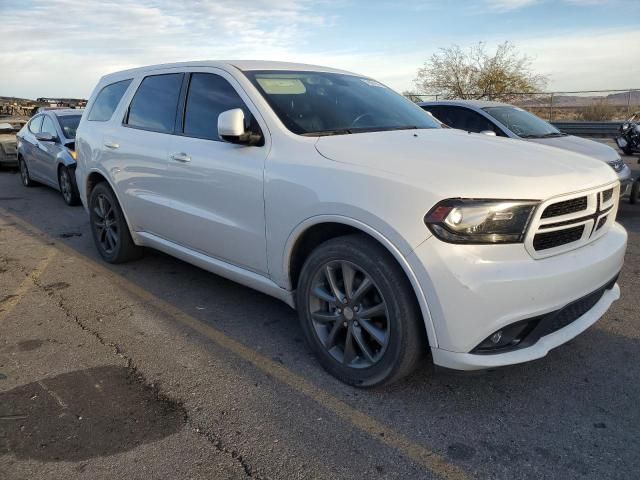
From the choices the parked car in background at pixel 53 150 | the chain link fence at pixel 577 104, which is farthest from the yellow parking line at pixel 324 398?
the chain link fence at pixel 577 104

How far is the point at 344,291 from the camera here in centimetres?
300

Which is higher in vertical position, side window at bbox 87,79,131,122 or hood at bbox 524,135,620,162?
side window at bbox 87,79,131,122

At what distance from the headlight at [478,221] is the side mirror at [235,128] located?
4.46ft

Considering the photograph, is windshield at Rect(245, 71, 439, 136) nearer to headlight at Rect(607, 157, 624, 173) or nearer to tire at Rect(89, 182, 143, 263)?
tire at Rect(89, 182, 143, 263)

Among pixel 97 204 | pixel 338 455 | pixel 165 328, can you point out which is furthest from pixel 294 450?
pixel 97 204

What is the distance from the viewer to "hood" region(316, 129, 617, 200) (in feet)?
8.34

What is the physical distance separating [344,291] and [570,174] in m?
1.31

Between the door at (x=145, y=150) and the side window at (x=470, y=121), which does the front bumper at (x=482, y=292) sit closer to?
the door at (x=145, y=150)

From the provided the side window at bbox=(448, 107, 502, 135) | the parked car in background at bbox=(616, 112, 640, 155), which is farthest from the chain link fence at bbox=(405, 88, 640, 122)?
the side window at bbox=(448, 107, 502, 135)

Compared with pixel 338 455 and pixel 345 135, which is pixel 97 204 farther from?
pixel 338 455

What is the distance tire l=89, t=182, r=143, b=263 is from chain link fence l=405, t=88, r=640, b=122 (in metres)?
17.3

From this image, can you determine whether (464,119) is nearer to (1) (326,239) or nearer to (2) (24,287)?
(1) (326,239)

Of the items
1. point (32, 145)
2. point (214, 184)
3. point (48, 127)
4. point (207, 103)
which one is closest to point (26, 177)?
point (32, 145)

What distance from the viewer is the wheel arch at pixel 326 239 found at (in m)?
2.58
